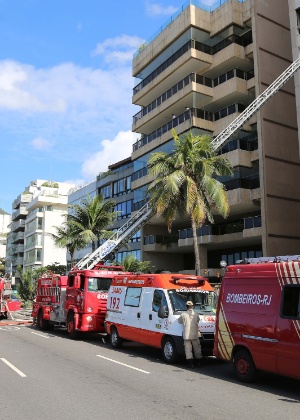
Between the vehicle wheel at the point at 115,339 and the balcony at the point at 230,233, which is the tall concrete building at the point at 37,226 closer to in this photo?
the balcony at the point at 230,233

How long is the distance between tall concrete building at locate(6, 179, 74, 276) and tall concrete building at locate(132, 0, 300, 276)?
38910mm

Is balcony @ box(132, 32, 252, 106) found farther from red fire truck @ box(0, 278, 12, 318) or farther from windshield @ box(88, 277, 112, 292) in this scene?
windshield @ box(88, 277, 112, 292)

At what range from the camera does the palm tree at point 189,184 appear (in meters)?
19.8

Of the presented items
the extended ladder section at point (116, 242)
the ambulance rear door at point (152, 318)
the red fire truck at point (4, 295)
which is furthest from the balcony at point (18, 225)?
the ambulance rear door at point (152, 318)

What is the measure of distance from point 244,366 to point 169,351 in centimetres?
287

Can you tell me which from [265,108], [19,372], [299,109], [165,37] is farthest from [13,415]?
[165,37]

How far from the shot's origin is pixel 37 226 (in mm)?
76062

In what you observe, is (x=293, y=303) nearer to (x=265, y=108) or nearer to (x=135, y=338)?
(x=135, y=338)

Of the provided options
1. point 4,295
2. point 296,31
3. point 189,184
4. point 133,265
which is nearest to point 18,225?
point 133,265

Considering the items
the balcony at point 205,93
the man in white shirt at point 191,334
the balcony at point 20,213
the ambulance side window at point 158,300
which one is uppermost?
the balcony at point 205,93

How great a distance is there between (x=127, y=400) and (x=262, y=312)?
334cm

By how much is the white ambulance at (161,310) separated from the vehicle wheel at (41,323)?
7.23 metres

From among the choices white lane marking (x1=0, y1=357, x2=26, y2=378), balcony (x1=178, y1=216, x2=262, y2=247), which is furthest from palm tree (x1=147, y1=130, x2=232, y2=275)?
balcony (x1=178, y1=216, x2=262, y2=247)

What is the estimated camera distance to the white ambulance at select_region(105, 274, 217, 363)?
1173 centimetres
